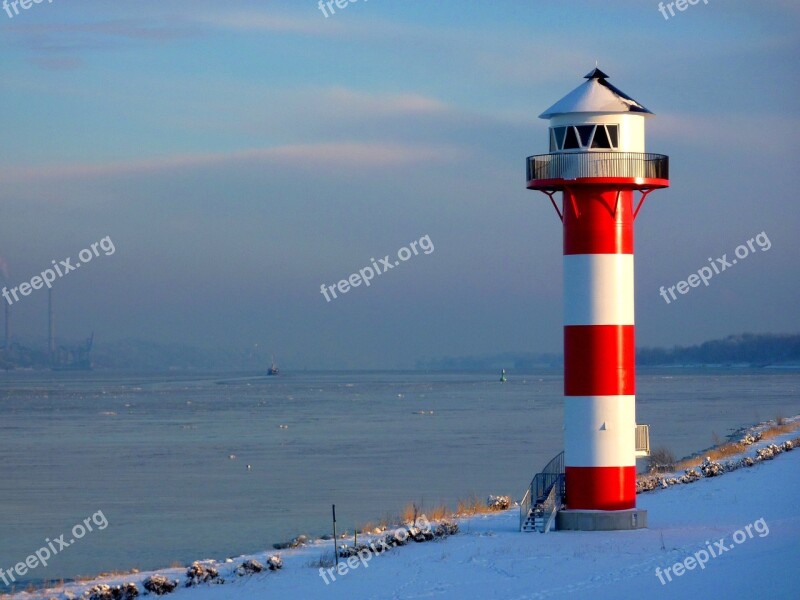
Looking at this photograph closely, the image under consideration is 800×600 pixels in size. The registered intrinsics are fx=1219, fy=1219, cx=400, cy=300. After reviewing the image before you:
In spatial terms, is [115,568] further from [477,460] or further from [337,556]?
[477,460]

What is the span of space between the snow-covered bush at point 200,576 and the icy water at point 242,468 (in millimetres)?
4187

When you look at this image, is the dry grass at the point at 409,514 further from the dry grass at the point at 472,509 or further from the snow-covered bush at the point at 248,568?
the snow-covered bush at the point at 248,568

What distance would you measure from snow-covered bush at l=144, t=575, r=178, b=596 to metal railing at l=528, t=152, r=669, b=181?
842 centimetres

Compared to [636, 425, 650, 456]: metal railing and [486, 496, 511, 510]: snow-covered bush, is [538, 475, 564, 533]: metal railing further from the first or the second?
[486, 496, 511, 510]: snow-covered bush

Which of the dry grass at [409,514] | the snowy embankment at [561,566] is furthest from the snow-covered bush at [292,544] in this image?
the dry grass at [409,514]

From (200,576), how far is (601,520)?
20.8ft

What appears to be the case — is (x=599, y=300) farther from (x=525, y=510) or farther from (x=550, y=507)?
(x=525, y=510)

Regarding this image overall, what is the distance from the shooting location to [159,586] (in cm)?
1647

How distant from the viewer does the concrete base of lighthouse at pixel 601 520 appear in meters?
19.2

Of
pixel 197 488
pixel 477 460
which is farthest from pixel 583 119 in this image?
pixel 477 460

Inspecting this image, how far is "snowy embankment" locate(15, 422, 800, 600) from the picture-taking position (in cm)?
1488

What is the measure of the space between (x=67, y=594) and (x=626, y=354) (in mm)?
9046

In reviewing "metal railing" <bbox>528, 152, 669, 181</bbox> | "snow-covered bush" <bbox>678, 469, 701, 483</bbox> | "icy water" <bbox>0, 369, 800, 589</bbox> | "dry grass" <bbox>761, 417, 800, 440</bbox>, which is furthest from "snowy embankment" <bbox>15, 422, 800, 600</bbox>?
"dry grass" <bbox>761, 417, 800, 440</bbox>

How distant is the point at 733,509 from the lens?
71.5ft
